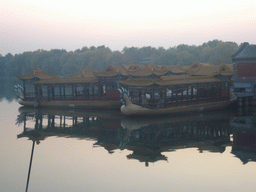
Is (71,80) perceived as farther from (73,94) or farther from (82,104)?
(82,104)

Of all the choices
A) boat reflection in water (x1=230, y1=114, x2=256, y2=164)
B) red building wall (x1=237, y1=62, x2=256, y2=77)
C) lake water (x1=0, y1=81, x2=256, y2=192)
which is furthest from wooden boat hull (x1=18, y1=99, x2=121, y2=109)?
red building wall (x1=237, y1=62, x2=256, y2=77)

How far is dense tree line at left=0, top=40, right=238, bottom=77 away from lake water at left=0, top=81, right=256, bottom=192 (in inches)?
2296

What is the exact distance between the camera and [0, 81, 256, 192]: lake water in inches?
667

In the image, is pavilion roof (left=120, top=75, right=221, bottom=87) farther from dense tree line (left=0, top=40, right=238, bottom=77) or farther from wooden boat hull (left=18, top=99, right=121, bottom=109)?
dense tree line (left=0, top=40, right=238, bottom=77)

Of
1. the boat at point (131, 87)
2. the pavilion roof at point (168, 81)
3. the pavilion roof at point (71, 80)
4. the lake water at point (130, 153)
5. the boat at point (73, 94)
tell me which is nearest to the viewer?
the lake water at point (130, 153)

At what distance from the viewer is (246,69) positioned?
43094 millimetres

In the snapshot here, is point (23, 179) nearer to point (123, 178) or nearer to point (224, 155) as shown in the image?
point (123, 178)

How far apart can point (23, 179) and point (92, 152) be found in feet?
19.0

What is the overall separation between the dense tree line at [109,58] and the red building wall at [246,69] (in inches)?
1625

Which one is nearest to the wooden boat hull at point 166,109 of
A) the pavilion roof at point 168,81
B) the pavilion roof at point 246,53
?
the pavilion roof at point 168,81

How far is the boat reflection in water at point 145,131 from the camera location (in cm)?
2338

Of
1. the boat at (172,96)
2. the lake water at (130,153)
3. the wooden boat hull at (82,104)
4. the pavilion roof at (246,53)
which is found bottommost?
the lake water at (130,153)

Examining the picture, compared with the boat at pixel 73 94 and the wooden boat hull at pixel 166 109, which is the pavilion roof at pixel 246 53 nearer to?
the wooden boat hull at pixel 166 109

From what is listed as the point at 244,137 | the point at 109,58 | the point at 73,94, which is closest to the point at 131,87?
the point at 73,94
